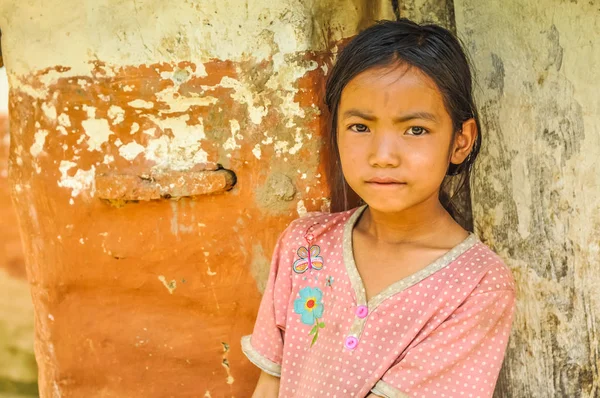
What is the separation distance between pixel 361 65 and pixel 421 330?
59cm

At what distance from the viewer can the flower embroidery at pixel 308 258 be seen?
6.15 feet

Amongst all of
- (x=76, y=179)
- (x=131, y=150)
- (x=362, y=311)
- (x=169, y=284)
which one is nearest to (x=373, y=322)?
A: (x=362, y=311)

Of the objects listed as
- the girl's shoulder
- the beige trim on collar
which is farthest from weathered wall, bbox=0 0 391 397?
the girl's shoulder

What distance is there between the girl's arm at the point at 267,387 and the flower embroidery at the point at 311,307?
0.63 ft

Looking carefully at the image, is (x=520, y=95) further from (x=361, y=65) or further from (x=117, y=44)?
(x=117, y=44)

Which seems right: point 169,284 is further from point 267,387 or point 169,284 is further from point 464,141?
point 464,141

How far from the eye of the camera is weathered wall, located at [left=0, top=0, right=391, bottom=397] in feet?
6.46

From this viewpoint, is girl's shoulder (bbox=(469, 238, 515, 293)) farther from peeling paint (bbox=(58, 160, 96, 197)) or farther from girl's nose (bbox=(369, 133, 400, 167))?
peeling paint (bbox=(58, 160, 96, 197))

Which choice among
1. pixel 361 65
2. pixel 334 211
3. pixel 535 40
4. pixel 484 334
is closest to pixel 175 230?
pixel 334 211

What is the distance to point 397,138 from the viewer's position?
1660 mm

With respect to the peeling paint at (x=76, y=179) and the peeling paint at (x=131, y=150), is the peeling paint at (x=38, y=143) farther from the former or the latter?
the peeling paint at (x=131, y=150)

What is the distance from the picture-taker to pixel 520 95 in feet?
6.10

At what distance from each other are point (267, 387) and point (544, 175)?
2.75 feet

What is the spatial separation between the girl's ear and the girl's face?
0.05m
